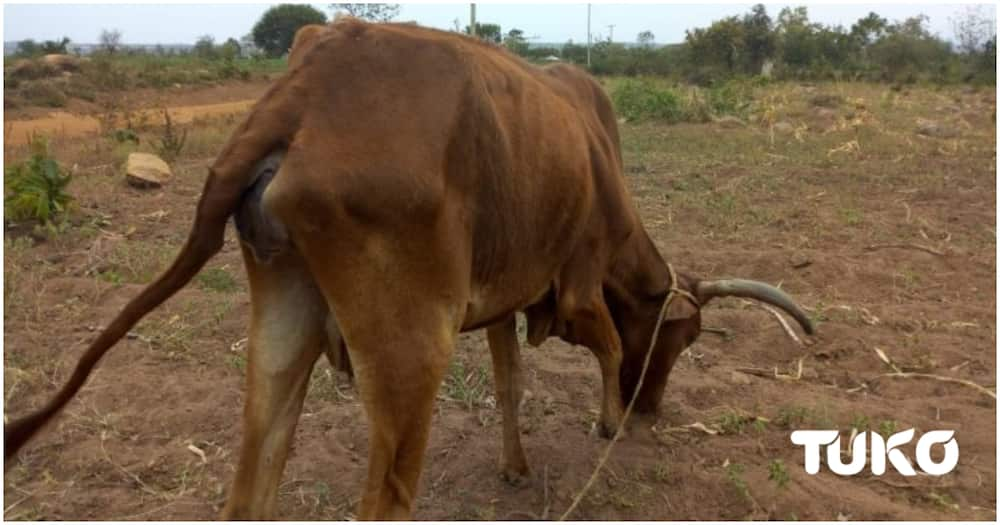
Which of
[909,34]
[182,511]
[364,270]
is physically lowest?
[182,511]

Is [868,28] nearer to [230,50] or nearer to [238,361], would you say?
[230,50]

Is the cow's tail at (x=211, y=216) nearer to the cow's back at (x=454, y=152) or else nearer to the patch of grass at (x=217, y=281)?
the cow's back at (x=454, y=152)

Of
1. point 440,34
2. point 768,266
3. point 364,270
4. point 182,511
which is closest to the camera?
point 364,270

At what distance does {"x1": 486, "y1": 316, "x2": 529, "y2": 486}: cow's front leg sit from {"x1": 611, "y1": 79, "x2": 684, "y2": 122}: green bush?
1392 centimetres

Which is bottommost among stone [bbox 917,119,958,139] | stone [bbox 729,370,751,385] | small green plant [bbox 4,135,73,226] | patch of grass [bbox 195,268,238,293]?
stone [bbox 729,370,751,385]

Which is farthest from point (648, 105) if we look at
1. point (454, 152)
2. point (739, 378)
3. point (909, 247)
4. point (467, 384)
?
point (454, 152)

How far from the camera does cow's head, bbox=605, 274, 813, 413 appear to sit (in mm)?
4176

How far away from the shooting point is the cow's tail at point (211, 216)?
2.50 metres

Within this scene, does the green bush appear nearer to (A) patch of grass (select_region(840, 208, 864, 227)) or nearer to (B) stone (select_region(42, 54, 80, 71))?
(A) patch of grass (select_region(840, 208, 864, 227))

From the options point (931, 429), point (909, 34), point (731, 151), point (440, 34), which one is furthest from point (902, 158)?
point (909, 34)

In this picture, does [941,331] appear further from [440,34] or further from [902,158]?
[902,158]

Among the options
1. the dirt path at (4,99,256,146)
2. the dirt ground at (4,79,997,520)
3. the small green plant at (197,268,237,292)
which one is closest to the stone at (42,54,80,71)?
the dirt path at (4,99,256,146)

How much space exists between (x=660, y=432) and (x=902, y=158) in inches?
361

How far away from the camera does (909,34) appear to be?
1353 inches
